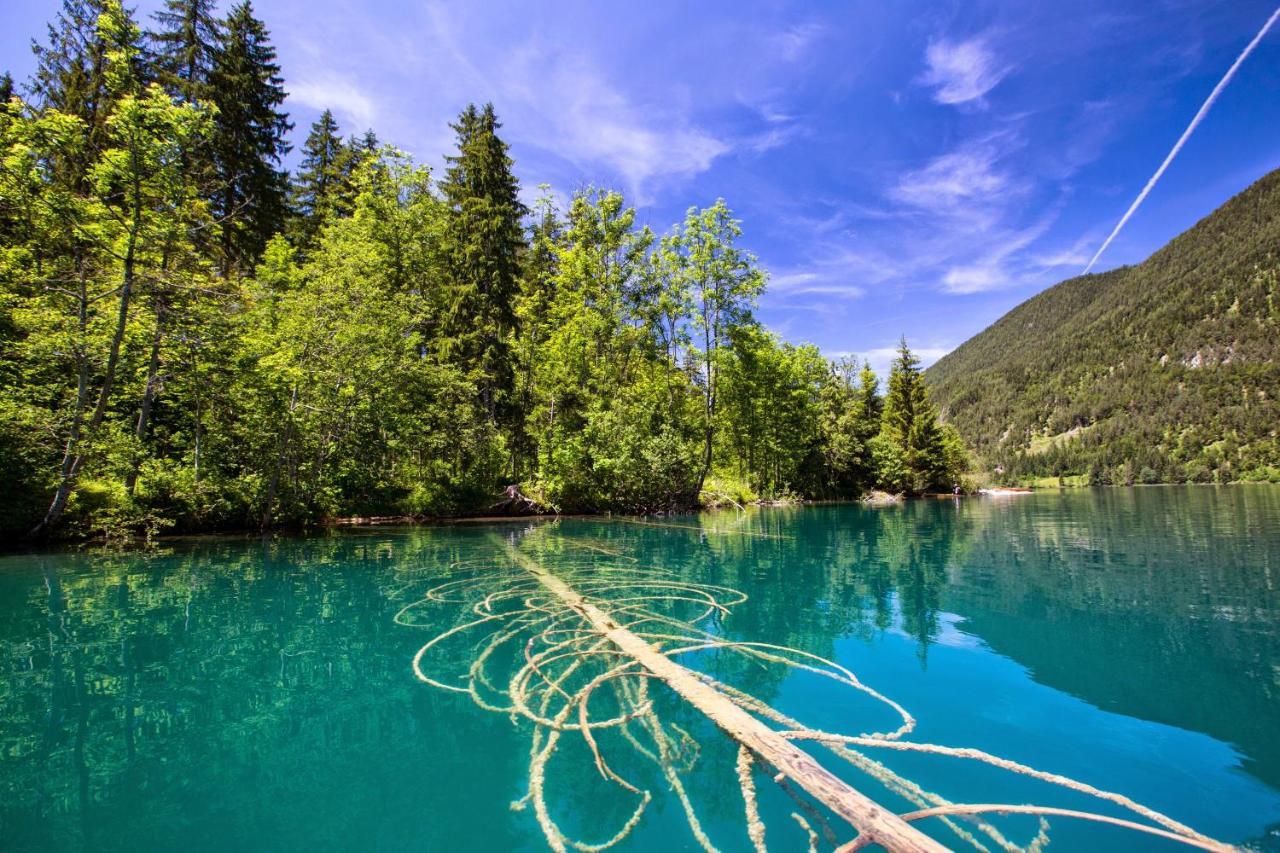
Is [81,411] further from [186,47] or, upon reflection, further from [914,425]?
[914,425]

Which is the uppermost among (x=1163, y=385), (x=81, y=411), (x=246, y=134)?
(x=1163, y=385)

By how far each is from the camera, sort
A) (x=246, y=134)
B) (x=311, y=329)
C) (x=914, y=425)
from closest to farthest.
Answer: (x=311, y=329)
(x=246, y=134)
(x=914, y=425)

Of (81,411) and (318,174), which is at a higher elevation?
(318,174)

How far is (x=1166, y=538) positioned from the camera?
15078 mm

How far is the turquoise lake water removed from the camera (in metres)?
2.89

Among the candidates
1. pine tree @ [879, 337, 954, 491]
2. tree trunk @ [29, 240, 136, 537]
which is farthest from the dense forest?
pine tree @ [879, 337, 954, 491]

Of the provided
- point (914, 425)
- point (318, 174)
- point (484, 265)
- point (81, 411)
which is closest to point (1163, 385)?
point (914, 425)

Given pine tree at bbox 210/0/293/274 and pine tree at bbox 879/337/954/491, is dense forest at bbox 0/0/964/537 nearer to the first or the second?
pine tree at bbox 210/0/293/274

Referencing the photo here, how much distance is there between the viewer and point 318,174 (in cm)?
2831

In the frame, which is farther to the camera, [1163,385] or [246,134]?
[1163,385]

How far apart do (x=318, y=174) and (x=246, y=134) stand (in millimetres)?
5544

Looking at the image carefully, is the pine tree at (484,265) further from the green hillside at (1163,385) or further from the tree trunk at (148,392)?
the green hillside at (1163,385)

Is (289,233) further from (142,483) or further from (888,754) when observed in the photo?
(888,754)

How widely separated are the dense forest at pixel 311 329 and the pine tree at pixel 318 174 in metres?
0.14
